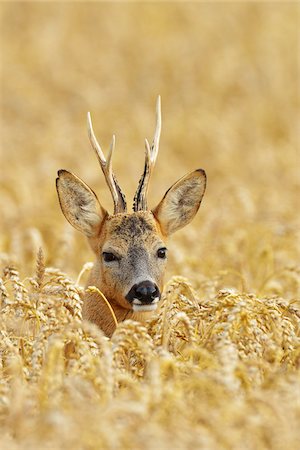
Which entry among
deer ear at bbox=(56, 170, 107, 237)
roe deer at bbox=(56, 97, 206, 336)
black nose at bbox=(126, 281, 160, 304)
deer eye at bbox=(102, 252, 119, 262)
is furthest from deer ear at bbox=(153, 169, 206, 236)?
black nose at bbox=(126, 281, 160, 304)

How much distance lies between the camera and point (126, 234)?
22.6ft

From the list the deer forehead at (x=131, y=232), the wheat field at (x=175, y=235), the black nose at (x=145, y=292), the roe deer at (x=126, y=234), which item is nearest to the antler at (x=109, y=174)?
the roe deer at (x=126, y=234)

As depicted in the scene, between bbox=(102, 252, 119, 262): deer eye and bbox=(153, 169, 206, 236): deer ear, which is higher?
bbox=(153, 169, 206, 236): deer ear

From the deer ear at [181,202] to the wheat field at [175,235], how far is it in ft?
1.90

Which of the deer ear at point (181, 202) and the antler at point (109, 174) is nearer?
the antler at point (109, 174)

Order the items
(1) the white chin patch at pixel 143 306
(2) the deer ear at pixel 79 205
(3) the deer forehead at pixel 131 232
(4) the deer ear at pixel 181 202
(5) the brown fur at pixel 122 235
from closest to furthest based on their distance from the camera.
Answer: (1) the white chin patch at pixel 143 306
(5) the brown fur at pixel 122 235
(3) the deer forehead at pixel 131 232
(2) the deer ear at pixel 79 205
(4) the deer ear at pixel 181 202

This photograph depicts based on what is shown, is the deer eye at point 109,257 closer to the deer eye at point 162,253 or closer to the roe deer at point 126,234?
the roe deer at point 126,234

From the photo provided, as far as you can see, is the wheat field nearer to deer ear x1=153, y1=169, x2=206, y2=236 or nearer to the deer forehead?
the deer forehead

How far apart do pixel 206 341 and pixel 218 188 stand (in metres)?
9.00

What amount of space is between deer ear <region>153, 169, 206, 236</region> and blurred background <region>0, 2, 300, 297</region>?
0.58 metres

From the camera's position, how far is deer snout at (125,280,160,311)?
20.8 ft

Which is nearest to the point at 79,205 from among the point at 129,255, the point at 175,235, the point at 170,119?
the point at 129,255

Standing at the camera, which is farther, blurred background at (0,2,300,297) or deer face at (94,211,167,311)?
blurred background at (0,2,300,297)

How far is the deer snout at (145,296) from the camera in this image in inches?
250
